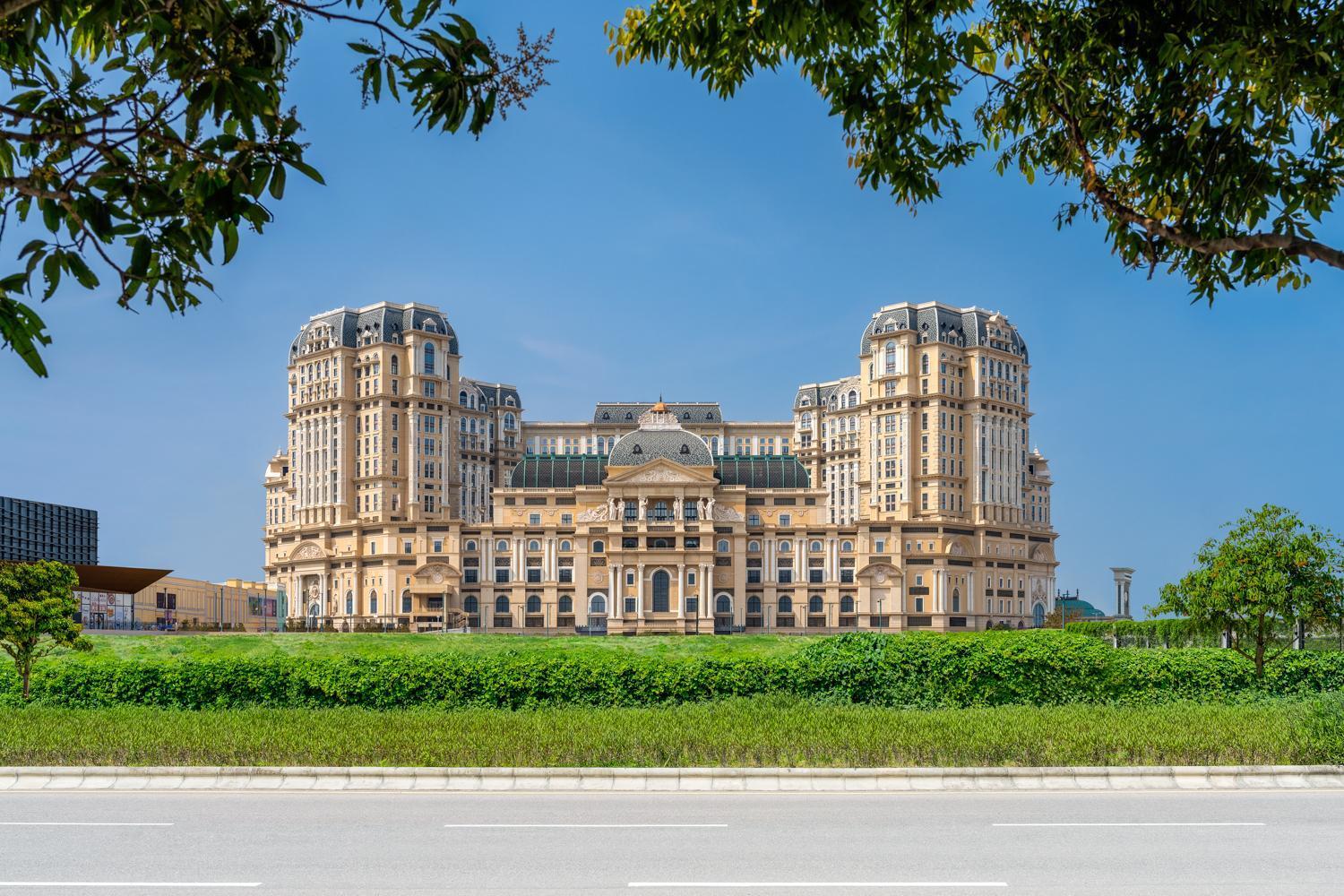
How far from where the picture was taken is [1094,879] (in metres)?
10.7

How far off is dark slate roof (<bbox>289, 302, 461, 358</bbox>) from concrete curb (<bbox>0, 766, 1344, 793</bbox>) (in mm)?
117203

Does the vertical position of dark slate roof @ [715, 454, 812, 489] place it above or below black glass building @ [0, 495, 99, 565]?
above

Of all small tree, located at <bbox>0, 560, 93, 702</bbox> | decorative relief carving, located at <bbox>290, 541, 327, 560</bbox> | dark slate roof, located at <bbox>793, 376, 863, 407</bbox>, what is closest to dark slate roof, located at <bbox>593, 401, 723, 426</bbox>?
dark slate roof, located at <bbox>793, 376, 863, 407</bbox>

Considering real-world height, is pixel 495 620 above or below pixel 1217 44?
below

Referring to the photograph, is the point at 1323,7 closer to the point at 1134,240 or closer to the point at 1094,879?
the point at 1134,240

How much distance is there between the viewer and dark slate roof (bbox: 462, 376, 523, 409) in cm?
15581

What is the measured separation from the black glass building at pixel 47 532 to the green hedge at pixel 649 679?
6497 centimetres

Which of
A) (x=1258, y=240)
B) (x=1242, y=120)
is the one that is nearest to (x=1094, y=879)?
(x=1258, y=240)

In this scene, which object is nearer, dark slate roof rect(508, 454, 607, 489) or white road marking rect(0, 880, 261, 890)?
white road marking rect(0, 880, 261, 890)

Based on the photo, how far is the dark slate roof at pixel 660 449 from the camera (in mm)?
116075

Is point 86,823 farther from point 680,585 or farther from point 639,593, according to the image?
point 680,585

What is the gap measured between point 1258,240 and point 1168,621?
63224 mm

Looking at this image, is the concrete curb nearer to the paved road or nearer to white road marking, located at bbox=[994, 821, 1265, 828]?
the paved road

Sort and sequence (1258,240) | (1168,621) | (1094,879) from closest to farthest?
1. (1258,240)
2. (1094,879)
3. (1168,621)
